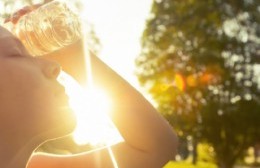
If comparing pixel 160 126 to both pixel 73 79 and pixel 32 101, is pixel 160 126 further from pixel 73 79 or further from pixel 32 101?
pixel 32 101

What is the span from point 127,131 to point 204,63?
118 ft

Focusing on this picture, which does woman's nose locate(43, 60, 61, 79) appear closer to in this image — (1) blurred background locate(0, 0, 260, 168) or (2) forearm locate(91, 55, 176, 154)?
(2) forearm locate(91, 55, 176, 154)

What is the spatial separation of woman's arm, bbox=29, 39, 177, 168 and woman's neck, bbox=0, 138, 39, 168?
749 millimetres

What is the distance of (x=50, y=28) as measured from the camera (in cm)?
A: 262

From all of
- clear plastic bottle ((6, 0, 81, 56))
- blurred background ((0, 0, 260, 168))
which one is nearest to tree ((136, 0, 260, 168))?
blurred background ((0, 0, 260, 168))

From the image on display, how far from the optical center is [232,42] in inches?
1527

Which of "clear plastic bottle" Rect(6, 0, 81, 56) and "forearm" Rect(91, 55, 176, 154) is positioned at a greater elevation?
"clear plastic bottle" Rect(6, 0, 81, 56)

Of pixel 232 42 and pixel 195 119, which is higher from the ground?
Result: pixel 232 42

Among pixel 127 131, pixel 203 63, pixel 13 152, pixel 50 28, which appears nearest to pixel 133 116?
pixel 127 131

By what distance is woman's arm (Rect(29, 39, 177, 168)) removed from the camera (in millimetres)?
2551

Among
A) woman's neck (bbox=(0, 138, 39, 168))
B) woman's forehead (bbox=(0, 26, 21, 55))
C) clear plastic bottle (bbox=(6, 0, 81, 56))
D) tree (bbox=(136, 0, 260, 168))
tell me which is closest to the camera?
woman's neck (bbox=(0, 138, 39, 168))

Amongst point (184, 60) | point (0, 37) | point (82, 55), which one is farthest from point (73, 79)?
point (184, 60)

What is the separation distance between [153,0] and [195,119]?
835 cm

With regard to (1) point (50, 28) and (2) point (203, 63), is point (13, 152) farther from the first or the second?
(2) point (203, 63)
